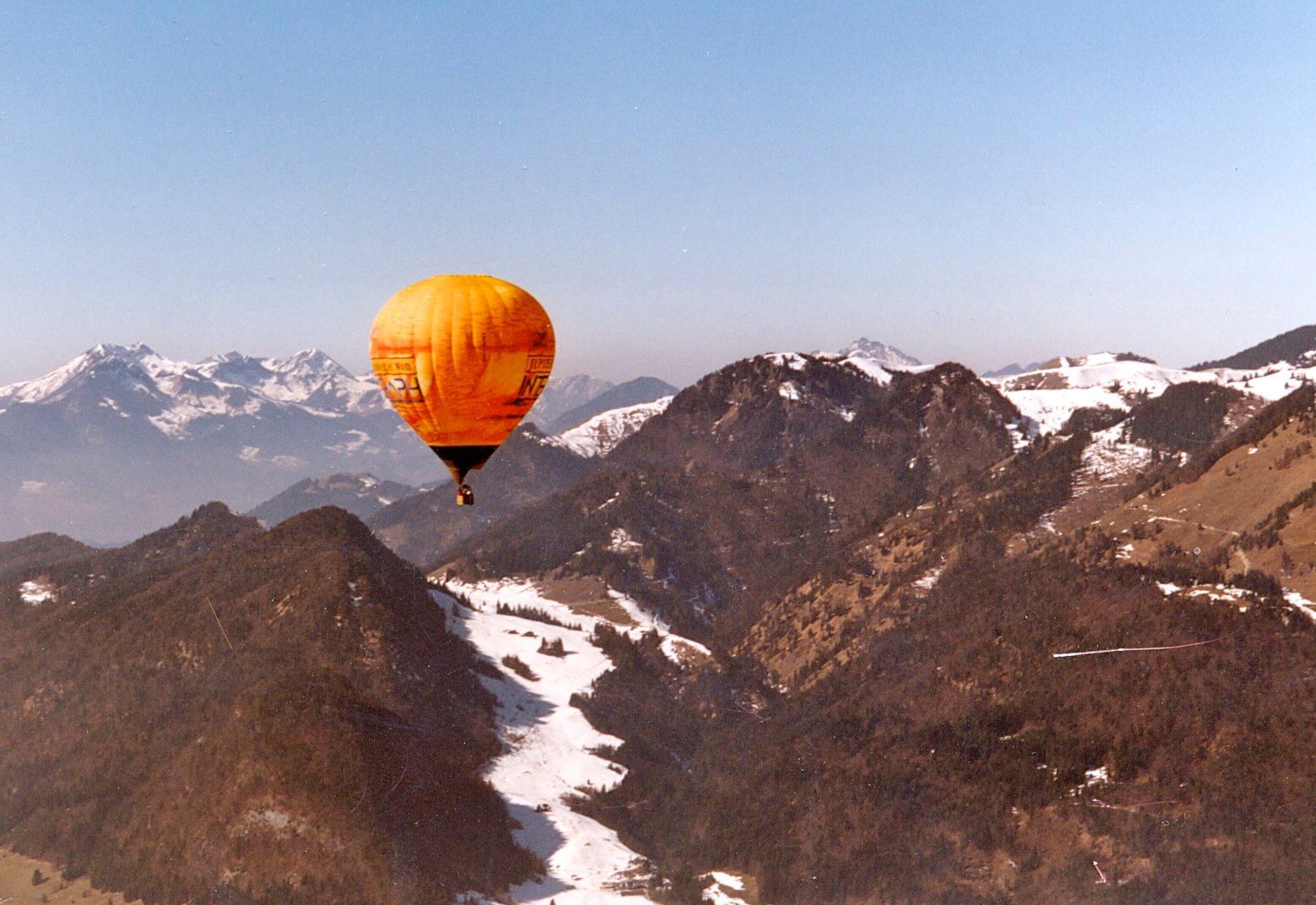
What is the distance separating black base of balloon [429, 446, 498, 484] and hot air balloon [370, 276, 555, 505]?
0.06 metres

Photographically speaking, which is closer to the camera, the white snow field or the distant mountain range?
the distant mountain range

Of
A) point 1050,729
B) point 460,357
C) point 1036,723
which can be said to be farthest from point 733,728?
point 460,357

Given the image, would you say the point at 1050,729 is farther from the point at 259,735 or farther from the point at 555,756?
the point at 259,735

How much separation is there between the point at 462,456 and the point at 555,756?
2166 inches

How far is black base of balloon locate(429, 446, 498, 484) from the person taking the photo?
63656 millimetres

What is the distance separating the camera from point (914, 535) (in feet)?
579

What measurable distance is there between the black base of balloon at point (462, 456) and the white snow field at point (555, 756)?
122ft

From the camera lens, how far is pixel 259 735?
85188 millimetres

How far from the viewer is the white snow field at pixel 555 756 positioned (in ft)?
269

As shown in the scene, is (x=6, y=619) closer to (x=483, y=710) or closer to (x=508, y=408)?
(x=483, y=710)

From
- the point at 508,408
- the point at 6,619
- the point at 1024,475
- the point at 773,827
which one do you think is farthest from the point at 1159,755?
the point at 6,619

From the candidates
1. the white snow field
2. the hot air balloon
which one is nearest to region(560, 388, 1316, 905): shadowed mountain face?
the white snow field

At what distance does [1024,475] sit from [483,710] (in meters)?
119

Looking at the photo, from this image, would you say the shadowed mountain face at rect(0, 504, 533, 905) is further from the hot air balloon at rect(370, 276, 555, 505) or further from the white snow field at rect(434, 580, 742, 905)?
the hot air balloon at rect(370, 276, 555, 505)
